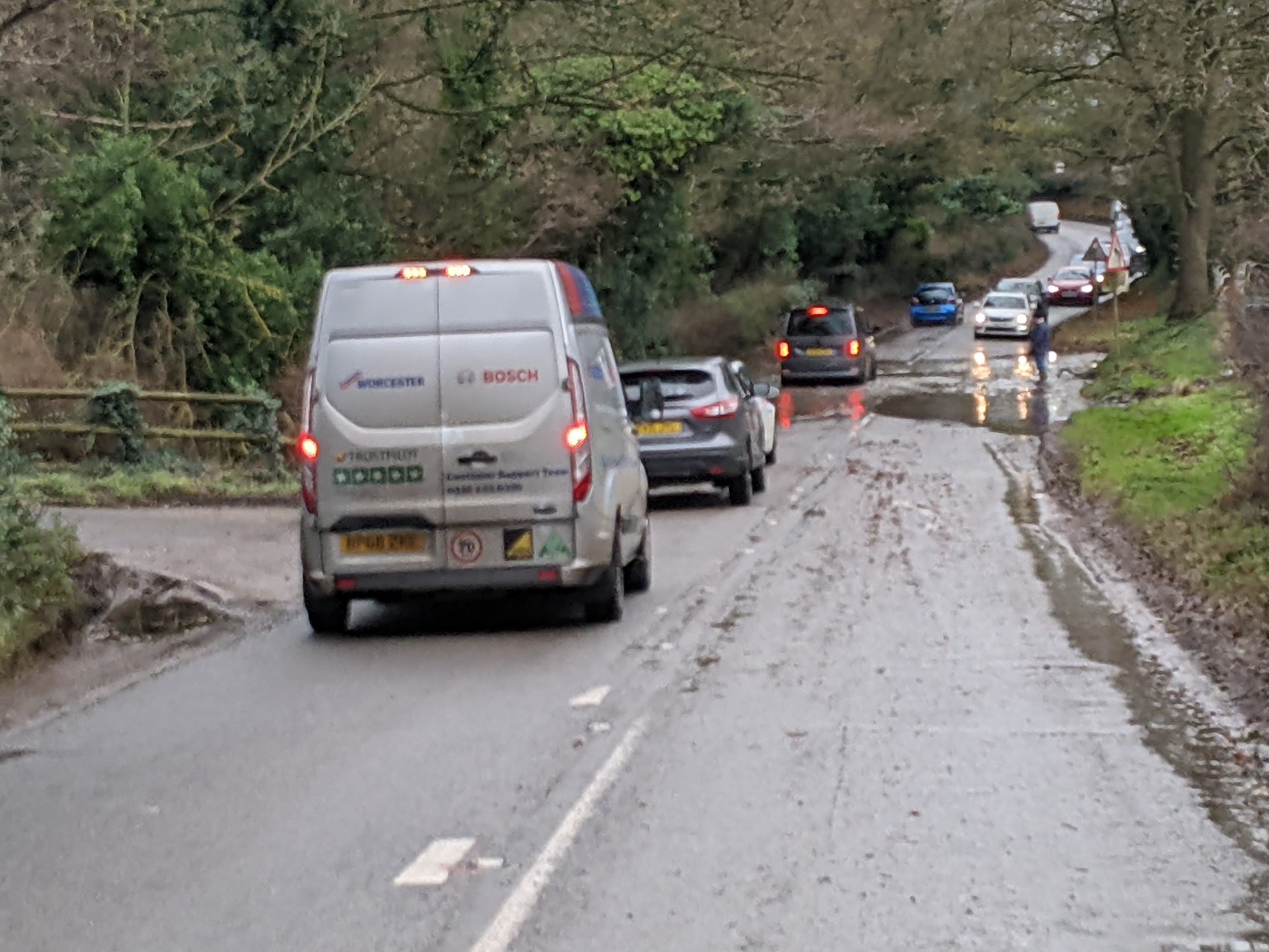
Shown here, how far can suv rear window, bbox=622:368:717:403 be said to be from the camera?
2006cm

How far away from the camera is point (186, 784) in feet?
26.9

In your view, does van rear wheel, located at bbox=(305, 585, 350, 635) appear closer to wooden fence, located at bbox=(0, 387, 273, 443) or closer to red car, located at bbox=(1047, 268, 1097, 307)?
wooden fence, located at bbox=(0, 387, 273, 443)

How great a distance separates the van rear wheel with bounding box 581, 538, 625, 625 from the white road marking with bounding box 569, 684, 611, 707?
2081mm

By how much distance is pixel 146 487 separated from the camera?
774 inches

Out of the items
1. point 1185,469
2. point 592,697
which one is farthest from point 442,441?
point 1185,469

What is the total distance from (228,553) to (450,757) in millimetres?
7811

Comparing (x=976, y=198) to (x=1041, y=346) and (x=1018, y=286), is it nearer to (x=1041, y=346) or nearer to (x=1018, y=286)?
(x=1018, y=286)

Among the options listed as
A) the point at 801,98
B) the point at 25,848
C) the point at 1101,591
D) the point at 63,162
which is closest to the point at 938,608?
the point at 1101,591

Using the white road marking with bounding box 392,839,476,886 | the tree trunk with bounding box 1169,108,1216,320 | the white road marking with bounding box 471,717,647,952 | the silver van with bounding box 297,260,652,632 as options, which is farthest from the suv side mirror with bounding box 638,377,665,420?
the tree trunk with bounding box 1169,108,1216,320

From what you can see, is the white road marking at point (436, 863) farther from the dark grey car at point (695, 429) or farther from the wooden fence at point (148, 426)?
the wooden fence at point (148, 426)

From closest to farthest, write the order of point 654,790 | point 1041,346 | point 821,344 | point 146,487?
point 654,790
point 146,487
point 1041,346
point 821,344

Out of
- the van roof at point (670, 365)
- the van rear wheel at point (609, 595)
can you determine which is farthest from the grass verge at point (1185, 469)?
the van roof at point (670, 365)

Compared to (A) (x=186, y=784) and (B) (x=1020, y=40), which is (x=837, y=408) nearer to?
(B) (x=1020, y=40)

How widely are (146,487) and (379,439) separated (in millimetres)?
8726
